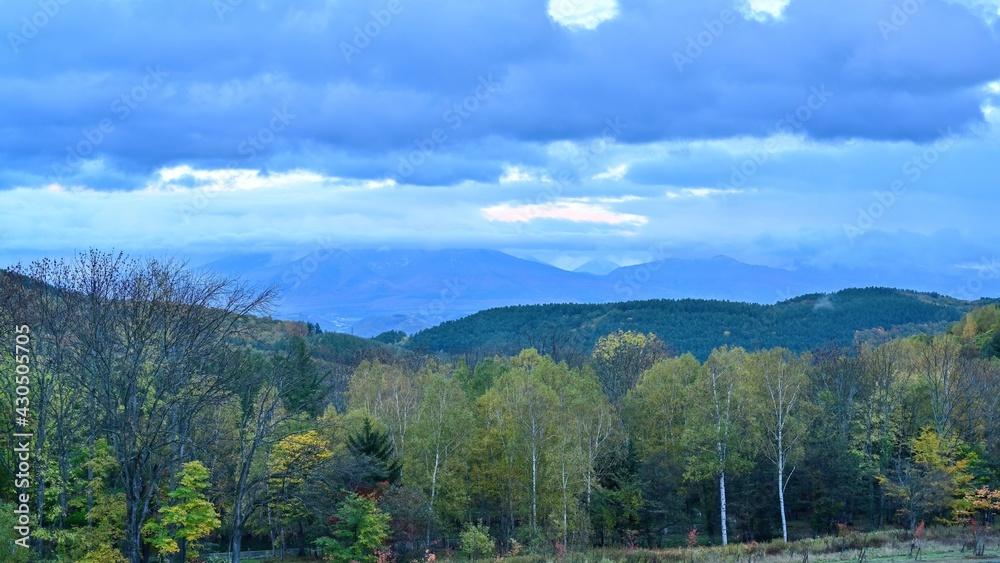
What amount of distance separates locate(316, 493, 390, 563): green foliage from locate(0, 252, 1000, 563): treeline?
0.14 m

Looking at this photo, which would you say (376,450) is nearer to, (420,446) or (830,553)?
(420,446)

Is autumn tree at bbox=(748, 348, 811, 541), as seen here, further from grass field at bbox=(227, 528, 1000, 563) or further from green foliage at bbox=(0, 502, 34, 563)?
green foliage at bbox=(0, 502, 34, 563)

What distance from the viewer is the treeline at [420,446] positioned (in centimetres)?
3516

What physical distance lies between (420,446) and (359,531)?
10.6m

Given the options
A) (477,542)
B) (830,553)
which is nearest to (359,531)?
(477,542)

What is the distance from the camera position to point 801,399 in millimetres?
66688

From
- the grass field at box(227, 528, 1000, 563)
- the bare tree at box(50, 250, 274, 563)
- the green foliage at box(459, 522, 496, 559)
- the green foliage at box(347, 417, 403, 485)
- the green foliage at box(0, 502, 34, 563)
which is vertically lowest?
the green foliage at box(459, 522, 496, 559)

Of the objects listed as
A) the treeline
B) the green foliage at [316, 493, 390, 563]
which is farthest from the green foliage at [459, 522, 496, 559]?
the green foliage at [316, 493, 390, 563]

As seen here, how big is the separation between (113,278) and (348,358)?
13414 centimetres

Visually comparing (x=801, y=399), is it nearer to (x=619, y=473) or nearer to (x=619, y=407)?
(x=619, y=407)

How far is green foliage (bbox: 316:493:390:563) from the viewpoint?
1795 inches

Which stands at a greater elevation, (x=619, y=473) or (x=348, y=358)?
(x=348, y=358)

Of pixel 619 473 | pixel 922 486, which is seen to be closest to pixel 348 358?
pixel 619 473

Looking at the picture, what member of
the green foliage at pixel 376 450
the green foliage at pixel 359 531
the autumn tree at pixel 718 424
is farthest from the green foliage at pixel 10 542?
the autumn tree at pixel 718 424
